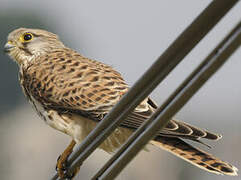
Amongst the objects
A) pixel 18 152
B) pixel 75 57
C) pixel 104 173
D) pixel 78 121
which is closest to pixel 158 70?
pixel 104 173

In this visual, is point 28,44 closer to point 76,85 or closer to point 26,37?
point 26,37

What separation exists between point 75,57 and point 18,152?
1160 inches

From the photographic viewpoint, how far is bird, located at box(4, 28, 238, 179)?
451cm

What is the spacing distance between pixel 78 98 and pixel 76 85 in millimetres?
141

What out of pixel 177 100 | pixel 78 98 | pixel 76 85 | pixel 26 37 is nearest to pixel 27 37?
pixel 26 37

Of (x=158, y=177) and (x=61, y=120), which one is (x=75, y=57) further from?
(x=158, y=177)

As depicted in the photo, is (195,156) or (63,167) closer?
(63,167)

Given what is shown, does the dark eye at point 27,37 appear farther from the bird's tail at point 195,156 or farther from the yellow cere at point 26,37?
the bird's tail at point 195,156

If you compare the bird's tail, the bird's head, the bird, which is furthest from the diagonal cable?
the bird's head

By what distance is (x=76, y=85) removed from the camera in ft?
16.9

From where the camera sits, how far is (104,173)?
2979 millimetres

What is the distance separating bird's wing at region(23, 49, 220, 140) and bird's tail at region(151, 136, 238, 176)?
223 mm

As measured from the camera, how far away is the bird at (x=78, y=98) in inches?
178

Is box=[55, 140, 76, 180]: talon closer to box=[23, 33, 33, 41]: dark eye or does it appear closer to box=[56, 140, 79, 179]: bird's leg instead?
box=[56, 140, 79, 179]: bird's leg
